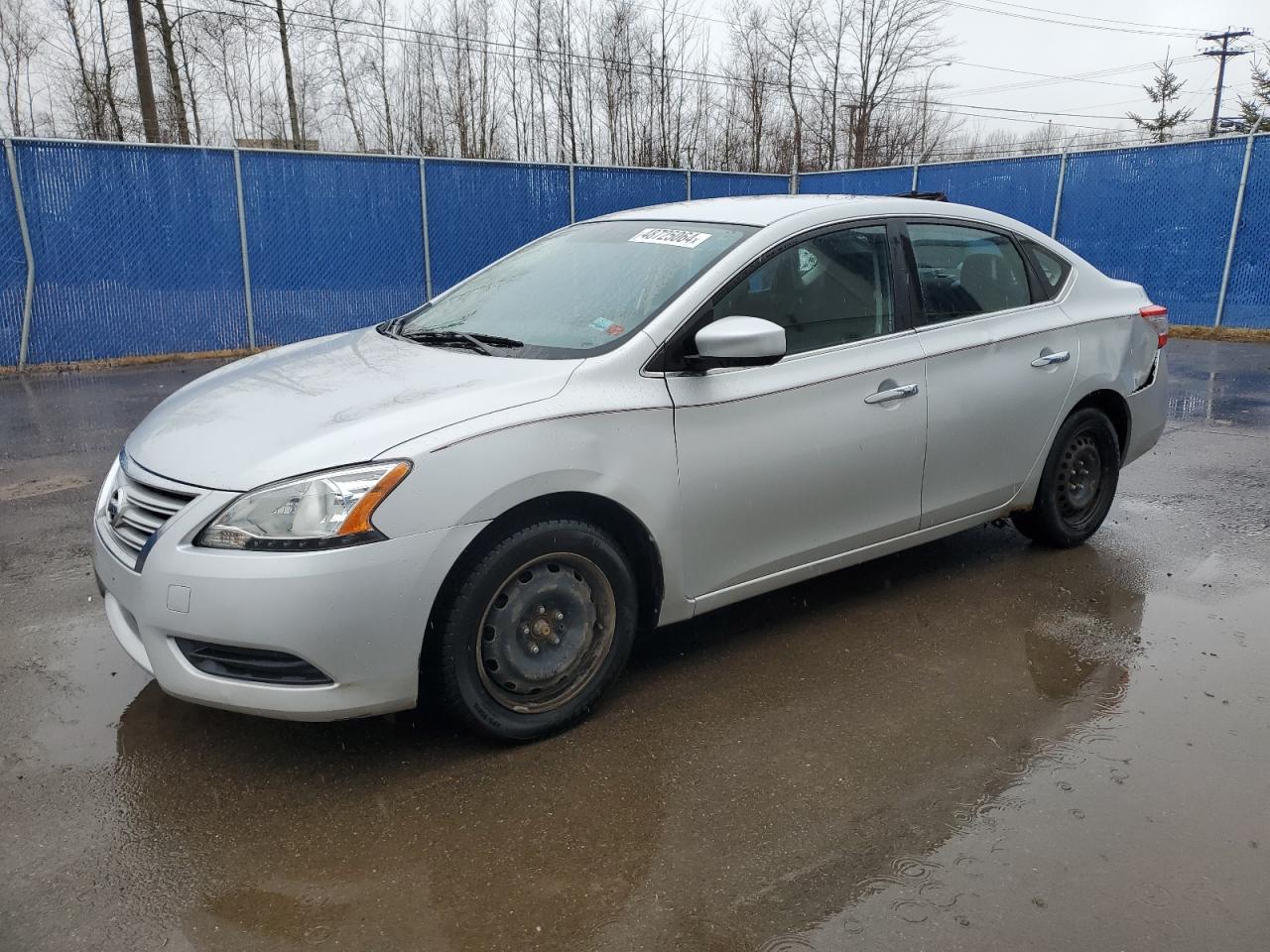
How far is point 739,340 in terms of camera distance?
3291mm

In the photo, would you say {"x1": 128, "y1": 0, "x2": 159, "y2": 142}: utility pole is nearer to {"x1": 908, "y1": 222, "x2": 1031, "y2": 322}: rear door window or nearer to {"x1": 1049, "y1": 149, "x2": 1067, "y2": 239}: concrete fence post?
{"x1": 1049, "y1": 149, "x2": 1067, "y2": 239}: concrete fence post

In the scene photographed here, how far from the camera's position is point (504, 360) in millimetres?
3381

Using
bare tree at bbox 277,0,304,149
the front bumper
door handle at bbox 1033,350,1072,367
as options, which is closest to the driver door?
door handle at bbox 1033,350,1072,367

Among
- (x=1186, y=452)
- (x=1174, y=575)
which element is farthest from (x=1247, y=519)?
(x=1186, y=452)

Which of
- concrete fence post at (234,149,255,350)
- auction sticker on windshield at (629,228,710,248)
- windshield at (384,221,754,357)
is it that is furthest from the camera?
concrete fence post at (234,149,255,350)

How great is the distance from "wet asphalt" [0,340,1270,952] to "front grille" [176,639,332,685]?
1.31 feet

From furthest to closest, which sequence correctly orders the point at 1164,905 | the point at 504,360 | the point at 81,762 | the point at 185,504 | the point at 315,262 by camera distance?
the point at 315,262 → the point at 504,360 → the point at 81,762 → the point at 185,504 → the point at 1164,905

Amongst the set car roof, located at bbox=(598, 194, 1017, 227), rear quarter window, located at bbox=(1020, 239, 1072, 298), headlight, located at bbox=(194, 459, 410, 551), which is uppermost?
car roof, located at bbox=(598, 194, 1017, 227)

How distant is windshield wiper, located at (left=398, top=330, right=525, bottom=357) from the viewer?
3.57 metres

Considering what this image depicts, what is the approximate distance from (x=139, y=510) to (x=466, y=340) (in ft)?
4.16

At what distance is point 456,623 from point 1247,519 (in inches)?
189

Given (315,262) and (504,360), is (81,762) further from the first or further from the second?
(315,262)

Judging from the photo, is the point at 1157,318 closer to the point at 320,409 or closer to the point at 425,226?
the point at 320,409

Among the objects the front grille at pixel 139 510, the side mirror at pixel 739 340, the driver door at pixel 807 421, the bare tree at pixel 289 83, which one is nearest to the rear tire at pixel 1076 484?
the driver door at pixel 807 421
